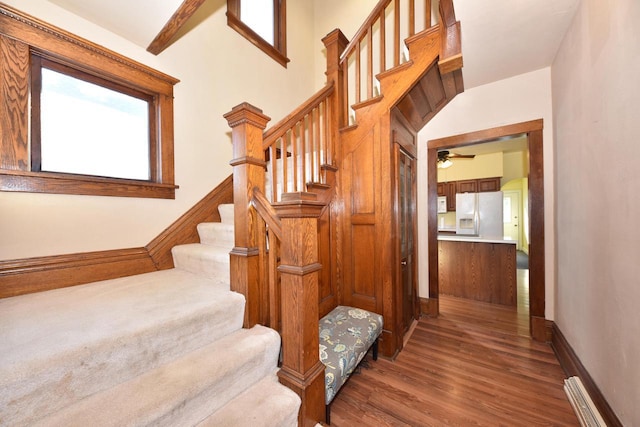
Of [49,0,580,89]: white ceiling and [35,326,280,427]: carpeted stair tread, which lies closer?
[35,326,280,427]: carpeted stair tread

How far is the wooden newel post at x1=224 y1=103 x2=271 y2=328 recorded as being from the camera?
4.59ft

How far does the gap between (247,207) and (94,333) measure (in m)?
0.86

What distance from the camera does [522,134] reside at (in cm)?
241

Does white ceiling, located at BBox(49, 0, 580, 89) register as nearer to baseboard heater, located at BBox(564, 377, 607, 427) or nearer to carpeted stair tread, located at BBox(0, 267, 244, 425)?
carpeted stair tread, located at BBox(0, 267, 244, 425)

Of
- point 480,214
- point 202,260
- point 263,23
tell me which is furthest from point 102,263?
point 480,214

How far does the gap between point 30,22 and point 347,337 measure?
2841mm

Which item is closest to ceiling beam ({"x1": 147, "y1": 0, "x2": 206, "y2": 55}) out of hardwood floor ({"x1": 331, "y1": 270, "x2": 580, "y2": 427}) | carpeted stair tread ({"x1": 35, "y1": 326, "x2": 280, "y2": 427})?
carpeted stair tread ({"x1": 35, "y1": 326, "x2": 280, "y2": 427})

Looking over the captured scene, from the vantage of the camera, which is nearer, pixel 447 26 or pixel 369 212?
pixel 447 26

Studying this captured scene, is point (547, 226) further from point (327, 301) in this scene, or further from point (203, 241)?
point (203, 241)

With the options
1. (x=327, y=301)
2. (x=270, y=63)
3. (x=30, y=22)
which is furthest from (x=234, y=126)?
(x=270, y=63)

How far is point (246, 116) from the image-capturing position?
1.41 m

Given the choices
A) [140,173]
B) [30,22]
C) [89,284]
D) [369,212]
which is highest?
[30,22]

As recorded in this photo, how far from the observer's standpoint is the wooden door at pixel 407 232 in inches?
86.4

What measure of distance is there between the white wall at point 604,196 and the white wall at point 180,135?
2839 millimetres
